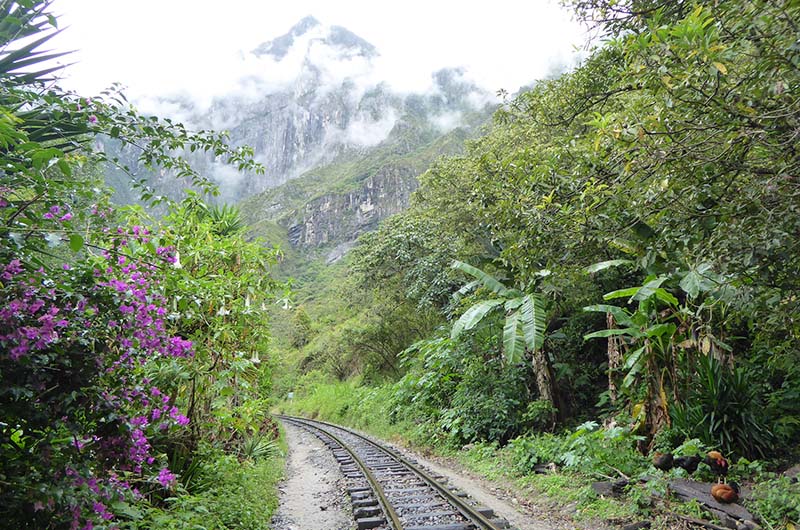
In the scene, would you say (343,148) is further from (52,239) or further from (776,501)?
(52,239)

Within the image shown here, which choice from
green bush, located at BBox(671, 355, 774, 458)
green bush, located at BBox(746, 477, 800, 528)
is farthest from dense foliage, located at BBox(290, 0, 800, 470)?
green bush, located at BBox(746, 477, 800, 528)

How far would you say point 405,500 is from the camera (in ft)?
23.4

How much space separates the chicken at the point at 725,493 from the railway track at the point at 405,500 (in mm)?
2323

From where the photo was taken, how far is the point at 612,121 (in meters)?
3.95

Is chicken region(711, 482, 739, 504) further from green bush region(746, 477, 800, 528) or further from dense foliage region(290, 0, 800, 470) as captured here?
dense foliage region(290, 0, 800, 470)

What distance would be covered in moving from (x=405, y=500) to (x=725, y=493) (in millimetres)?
4103

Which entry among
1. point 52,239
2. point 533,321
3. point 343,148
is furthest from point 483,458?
point 343,148

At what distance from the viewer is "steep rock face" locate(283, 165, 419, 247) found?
314 feet

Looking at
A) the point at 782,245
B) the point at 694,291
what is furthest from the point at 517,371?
the point at 782,245

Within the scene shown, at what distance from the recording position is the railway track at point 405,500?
5.98m

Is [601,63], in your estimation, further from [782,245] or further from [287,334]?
[287,334]

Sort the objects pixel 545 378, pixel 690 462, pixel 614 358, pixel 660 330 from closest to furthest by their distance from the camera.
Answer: pixel 690 462
pixel 660 330
pixel 614 358
pixel 545 378

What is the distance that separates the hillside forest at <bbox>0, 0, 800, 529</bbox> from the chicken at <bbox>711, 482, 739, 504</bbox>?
0.20 meters

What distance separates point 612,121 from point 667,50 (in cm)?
86
